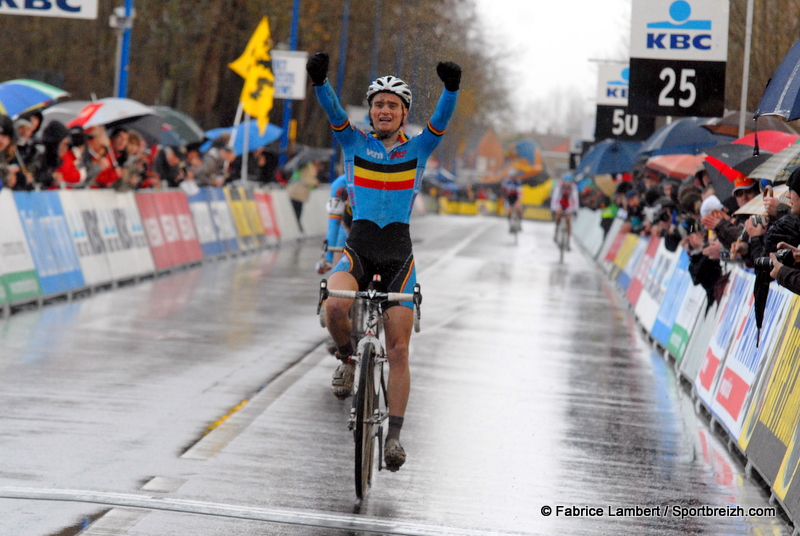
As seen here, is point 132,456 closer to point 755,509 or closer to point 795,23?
point 755,509

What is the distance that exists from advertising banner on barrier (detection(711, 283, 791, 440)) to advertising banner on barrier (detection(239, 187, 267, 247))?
1870 cm

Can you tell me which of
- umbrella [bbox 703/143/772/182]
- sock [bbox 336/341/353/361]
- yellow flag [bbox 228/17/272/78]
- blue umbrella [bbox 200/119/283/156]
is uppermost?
yellow flag [bbox 228/17/272/78]

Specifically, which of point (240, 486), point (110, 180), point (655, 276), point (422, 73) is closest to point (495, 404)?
point (422, 73)

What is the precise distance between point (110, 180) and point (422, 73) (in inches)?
429

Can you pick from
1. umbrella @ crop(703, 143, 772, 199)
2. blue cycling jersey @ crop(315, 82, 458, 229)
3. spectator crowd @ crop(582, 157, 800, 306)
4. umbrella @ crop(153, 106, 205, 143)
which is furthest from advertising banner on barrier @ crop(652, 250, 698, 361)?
umbrella @ crop(153, 106, 205, 143)

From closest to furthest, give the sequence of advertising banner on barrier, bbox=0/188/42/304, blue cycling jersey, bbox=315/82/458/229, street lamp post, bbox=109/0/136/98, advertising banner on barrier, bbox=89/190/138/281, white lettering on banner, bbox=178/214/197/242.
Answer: blue cycling jersey, bbox=315/82/458/229 < advertising banner on barrier, bbox=0/188/42/304 < advertising banner on barrier, bbox=89/190/138/281 < white lettering on banner, bbox=178/214/197/242 < street lamp post, bbox=109/0/136/98

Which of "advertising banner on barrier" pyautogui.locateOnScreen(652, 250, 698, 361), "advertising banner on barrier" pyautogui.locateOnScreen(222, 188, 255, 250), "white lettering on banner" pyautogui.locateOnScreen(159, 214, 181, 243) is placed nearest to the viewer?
"advertising banner on barrier" pyautogui.locateOnScreen(652, 250, 698, 361)

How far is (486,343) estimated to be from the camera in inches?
571

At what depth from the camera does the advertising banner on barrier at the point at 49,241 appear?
15391 millimetres

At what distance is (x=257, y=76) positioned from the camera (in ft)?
98.8

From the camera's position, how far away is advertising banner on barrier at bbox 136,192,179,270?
65.6 feet

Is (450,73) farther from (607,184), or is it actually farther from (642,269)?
(607,184)

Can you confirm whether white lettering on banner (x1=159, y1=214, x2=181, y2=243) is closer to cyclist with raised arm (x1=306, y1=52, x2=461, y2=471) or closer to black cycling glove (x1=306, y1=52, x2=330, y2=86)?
cyclist with raised arm (x1=306, y1=52, x2=461, y2=471)

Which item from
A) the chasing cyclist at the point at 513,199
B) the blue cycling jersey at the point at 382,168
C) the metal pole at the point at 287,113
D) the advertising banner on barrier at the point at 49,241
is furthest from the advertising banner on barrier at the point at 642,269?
the chasing cyclist at the point at 513,199
